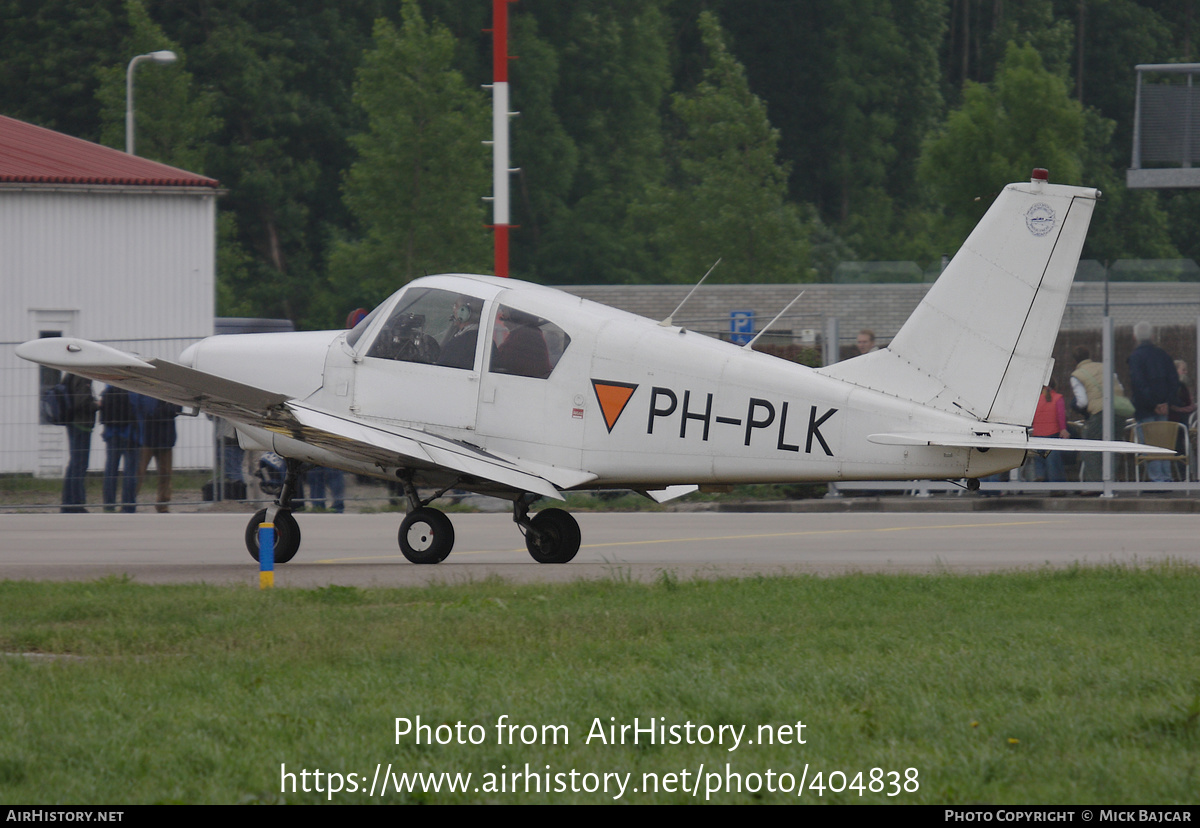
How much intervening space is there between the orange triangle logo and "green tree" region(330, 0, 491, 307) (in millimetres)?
A: 30202

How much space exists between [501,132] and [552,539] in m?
11.8

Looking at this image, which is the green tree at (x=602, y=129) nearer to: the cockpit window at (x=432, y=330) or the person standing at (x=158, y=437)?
the person standing at (x=158, y=437)

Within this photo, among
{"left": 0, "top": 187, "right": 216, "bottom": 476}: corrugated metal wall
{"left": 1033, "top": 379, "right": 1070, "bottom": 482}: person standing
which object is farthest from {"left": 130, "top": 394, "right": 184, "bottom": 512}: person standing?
{"left": 1033, "top": 379, "right": 1070, "bottom": 482}: person standing

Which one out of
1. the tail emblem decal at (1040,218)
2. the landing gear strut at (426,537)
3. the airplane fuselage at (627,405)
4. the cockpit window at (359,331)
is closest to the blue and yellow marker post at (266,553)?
the landing gear strut at (426,537)

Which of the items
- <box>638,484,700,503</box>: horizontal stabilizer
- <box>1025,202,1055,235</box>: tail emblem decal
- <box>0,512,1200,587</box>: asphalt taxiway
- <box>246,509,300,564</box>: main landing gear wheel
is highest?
<box>1025,202,1055,235</box>: tail emblem decal

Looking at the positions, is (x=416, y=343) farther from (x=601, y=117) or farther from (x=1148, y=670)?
(x=601, y=117)

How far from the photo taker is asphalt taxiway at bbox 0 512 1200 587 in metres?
11.3

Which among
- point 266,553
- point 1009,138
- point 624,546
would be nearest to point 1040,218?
point 624,546

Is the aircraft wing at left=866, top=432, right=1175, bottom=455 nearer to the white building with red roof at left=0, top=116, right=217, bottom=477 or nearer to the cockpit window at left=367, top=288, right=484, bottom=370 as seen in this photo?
the cockpit window at left=367, top=288, right=484, bottom=370

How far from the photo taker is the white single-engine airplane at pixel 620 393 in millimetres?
11016

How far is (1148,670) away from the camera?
6.53m

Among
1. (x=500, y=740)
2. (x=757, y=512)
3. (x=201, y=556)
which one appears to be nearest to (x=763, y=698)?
(x=500, y=740)

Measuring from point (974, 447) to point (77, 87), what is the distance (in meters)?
46.5

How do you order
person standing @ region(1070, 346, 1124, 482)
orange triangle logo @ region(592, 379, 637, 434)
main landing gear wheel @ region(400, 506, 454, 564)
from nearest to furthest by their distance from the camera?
1. orange triangle logo @ region(592, 379, 637, 434)
2. main landing gear wheel @ region(400, 506, 454, 564)
3. person standing @ region(1070, 346, 1124, 482)
